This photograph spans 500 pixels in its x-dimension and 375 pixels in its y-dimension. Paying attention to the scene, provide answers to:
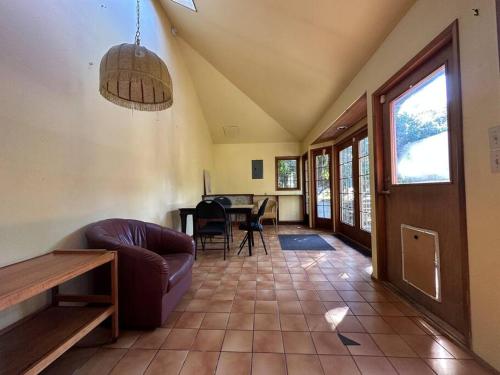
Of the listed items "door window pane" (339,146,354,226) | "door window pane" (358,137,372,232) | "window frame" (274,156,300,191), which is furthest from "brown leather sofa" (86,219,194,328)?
"window frame" (274,156,300,191)

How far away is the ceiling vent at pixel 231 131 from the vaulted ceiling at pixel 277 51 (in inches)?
7.6

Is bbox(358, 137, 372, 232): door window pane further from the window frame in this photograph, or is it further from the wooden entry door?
the window frame

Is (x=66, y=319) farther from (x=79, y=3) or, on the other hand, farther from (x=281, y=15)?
(x=281, y=15)

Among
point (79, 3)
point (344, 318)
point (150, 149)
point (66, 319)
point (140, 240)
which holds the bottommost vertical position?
point (344, 318)

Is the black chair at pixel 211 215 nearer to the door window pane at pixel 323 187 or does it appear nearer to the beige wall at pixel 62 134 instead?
the beige wall at pixel 62 134

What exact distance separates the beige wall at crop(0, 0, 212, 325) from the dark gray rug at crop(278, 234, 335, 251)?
2472 millimetres

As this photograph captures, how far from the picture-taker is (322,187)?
5.85 metres

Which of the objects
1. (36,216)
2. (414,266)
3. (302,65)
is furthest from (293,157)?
(36,216)

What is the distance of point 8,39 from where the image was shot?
4.52 feet

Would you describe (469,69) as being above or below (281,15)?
below

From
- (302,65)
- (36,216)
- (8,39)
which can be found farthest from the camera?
(302,65)

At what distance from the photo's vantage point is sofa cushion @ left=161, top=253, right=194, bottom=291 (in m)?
1.82

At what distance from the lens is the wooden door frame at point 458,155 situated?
1456 millimetres

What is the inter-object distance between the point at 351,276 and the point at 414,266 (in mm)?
810
